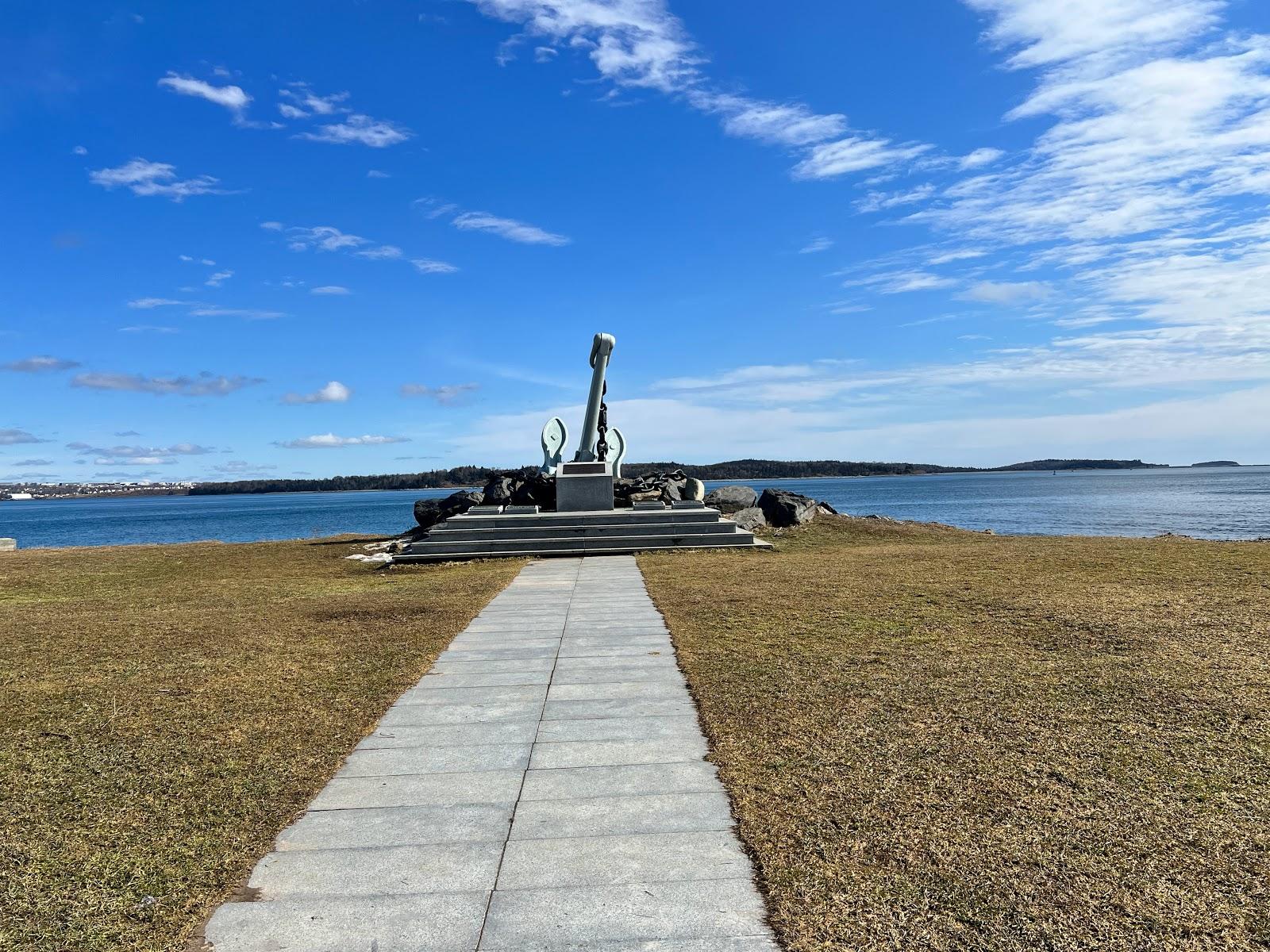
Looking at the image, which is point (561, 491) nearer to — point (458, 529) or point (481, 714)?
point (458, 529)

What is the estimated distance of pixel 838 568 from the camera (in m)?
13.5

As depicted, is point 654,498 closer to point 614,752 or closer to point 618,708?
point 618,708

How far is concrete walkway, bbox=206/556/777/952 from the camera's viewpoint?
2.92 metres

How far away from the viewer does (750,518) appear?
70.1 feet

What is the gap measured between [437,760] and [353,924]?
1764mm

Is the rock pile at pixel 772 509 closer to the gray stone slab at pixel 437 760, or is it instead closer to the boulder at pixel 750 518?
the boulder at pixel 750 518

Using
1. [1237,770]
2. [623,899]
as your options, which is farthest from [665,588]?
[623,899]

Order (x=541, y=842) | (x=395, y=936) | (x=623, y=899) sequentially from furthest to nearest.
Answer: (x=541, y=842) < (x=623, y=899) < (x=395, y=936)

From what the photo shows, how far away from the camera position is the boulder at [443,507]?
22.7 metres

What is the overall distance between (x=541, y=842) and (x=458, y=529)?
14076 mm

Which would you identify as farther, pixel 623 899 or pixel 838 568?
pixel 838 568

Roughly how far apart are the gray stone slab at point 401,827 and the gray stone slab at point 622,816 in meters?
0.02

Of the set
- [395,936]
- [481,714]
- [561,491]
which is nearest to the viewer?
[395,936]

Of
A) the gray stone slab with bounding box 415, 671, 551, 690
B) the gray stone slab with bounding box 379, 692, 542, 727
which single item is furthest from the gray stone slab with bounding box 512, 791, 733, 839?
the gray stone slab with bounding box 415, 671, 551, 690
